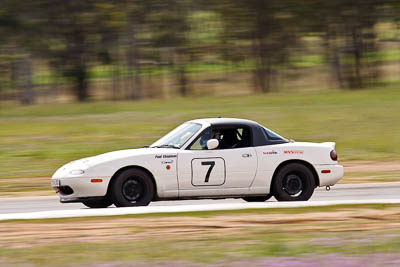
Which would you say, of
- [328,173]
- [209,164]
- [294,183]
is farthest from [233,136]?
[328,173]

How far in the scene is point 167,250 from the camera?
8250mm

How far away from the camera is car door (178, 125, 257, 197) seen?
11.8 meters

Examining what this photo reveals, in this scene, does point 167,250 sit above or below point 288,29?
below

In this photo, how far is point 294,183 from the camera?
40.7ft

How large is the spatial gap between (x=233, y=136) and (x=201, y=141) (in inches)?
22.4

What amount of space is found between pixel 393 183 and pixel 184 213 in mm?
5916

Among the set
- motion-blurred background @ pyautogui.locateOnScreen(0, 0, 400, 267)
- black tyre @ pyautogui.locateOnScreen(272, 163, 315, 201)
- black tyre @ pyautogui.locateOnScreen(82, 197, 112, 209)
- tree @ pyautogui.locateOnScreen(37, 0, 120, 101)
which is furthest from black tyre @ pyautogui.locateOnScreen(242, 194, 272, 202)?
tree @ pyautogui.locateOnScreen(37, 0, 120, 101)

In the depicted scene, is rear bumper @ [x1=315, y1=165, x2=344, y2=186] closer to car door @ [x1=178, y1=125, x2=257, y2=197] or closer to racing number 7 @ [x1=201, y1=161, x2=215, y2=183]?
car door @ [x1=178, y1=125, x2=257, y2=197]

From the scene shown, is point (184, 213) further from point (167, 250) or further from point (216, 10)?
point (216, 10)

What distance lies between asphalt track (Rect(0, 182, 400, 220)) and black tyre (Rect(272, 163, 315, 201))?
0.32m

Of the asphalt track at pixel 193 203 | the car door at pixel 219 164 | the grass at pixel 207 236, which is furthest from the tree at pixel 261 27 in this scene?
the grass at pixel 207 236

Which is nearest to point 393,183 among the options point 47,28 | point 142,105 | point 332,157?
point 332,157

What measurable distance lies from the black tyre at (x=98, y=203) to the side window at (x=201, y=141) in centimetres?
141

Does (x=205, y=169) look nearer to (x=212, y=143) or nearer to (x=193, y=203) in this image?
(x=212, y=143)
